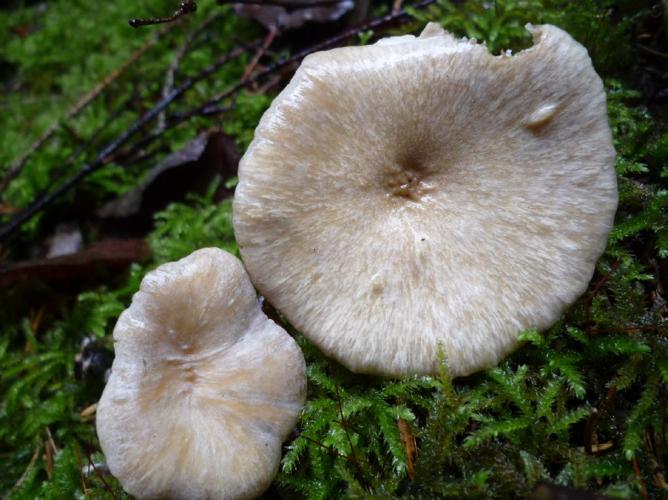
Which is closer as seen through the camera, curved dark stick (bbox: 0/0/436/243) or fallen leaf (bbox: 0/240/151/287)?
fallen leaf (bbox: 0/240/151/287)

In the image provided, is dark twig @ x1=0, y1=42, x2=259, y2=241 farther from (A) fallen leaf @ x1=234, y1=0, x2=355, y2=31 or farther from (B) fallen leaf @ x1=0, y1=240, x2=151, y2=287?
(A) fallen leaf @ x1=234, y1=0, x2=355, y2=31

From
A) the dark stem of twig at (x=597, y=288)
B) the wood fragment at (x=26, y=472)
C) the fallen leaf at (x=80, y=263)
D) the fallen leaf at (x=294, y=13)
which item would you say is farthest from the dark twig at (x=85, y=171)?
the dark stem of twig at (x=597, y=288)

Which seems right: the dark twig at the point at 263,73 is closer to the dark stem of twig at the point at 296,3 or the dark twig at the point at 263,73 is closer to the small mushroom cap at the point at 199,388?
the dark stem of twig at the point at 296,3

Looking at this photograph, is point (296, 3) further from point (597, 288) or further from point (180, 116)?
point (597, 288)

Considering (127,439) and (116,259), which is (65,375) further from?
(127,439)

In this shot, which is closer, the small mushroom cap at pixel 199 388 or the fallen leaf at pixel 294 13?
the small mushroom cap at pixel 199 388

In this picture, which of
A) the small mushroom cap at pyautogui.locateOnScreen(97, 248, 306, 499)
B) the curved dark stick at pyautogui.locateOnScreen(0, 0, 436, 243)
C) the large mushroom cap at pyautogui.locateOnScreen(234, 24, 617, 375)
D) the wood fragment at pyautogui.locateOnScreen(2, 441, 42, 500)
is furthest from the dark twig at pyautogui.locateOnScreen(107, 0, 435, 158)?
the wood fragment at pyautogui.locateOnScreen(2, 441, 42, 500)

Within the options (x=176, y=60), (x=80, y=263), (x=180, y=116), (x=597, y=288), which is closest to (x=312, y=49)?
(x=180, y=116)
